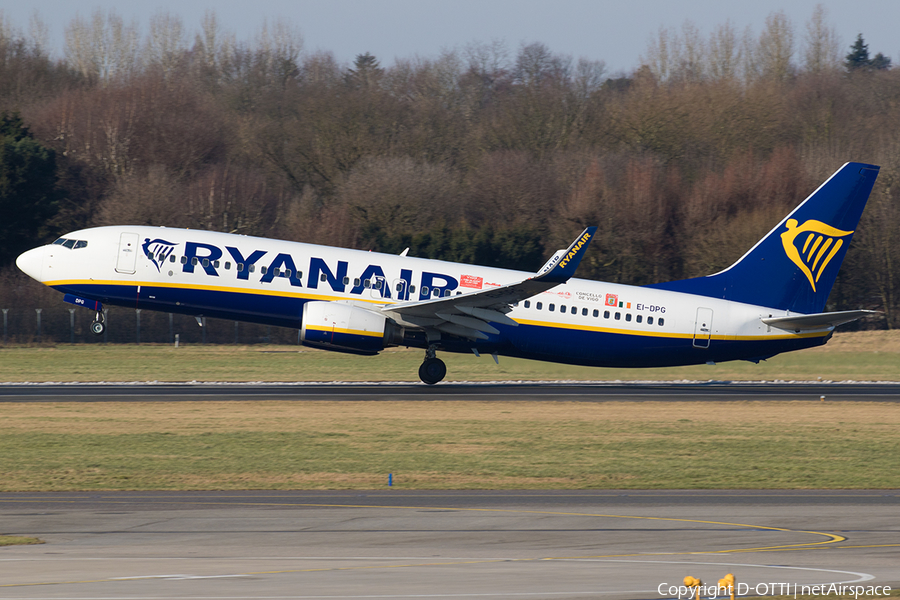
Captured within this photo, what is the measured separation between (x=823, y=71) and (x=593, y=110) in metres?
30.1

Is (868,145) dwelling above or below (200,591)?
above

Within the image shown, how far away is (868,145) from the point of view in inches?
2995

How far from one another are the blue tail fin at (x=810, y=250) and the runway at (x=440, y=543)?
17494mm

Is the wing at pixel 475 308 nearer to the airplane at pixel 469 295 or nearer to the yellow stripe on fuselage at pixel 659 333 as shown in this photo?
the airplane at pixel 469 295

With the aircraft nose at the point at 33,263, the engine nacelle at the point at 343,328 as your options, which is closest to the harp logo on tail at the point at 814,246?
the engine nacelle at the point at 343,328

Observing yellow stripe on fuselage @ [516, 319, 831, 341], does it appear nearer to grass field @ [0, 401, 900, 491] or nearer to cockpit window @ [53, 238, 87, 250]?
grass field @ [0, 401, 900, 491]

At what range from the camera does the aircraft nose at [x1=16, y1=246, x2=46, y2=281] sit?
112 ft

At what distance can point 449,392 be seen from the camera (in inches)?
1329

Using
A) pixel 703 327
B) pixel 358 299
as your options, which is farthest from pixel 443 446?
pixel 703 327

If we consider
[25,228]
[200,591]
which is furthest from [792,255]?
[25,228]

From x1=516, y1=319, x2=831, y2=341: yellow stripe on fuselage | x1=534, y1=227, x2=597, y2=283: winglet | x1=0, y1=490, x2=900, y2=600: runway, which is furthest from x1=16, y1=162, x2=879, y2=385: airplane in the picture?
x1=0, y1=490, x2=900, y2=600: runway

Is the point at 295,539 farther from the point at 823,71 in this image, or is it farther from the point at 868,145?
the point at 823,71

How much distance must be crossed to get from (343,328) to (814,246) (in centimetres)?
1655

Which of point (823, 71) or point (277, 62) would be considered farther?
point (277, 62)
